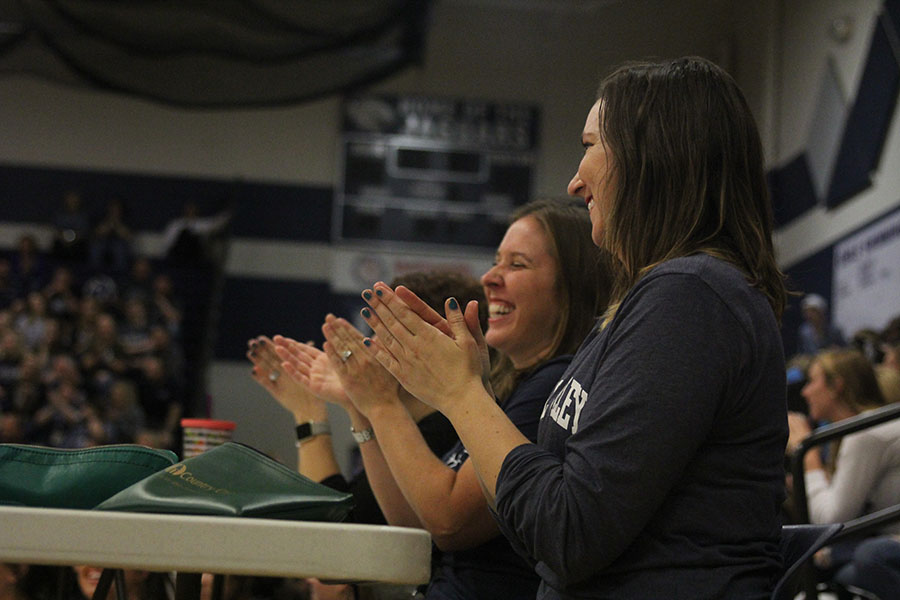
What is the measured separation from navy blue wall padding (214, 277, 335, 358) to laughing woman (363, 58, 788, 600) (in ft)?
27.8

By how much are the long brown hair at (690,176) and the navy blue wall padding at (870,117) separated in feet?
18.5

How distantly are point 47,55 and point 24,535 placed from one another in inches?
337

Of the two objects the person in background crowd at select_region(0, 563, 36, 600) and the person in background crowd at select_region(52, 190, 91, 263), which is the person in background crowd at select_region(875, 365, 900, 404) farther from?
the person in background crowd at select_region(52, 190, 91, 263)

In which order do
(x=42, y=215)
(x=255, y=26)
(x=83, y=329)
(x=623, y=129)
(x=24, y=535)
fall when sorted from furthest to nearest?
1. (x=42, y=215)
2. (x=83, y=329)
3. (x=255, y=26)
4. (x=623, y=129)
5. (x=24, y=535)

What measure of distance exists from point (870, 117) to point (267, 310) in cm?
573

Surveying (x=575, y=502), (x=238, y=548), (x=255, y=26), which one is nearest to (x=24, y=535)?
(x=238, y=548)

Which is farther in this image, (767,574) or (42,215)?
(42,215)

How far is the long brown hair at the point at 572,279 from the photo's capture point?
1.75m

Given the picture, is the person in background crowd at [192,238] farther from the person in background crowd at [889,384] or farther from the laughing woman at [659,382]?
the laughing woman at [659,382]

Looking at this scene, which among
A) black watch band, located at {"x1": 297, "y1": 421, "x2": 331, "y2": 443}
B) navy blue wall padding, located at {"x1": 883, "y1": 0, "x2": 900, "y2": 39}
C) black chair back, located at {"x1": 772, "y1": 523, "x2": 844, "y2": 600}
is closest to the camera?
black chair back, located at {"x1": 772, "y1": 523, "x2": 844, "y2": 600}

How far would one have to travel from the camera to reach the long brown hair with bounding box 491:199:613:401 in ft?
5.75

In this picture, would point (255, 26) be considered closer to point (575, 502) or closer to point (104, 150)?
point (104, 150)

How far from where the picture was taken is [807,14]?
311 inches

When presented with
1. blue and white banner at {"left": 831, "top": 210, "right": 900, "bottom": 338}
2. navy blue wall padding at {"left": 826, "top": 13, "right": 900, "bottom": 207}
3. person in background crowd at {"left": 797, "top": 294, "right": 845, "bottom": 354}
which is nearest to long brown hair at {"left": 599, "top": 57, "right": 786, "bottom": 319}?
blue and white banner at {"left": 831, "top": 210, "right": 900, "bottom": 338}
